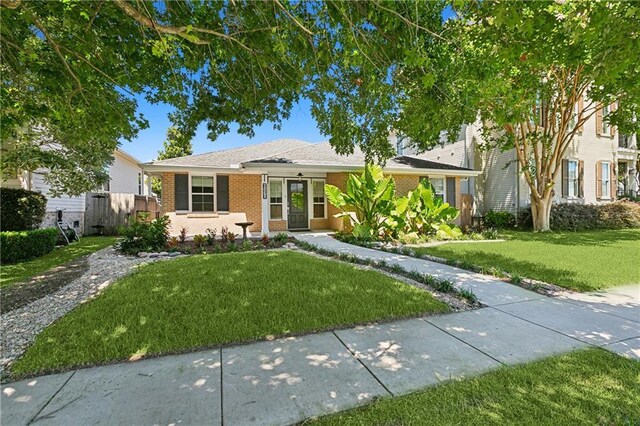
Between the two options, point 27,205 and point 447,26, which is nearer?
point 447,26

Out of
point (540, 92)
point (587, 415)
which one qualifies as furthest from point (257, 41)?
point (540, 92)

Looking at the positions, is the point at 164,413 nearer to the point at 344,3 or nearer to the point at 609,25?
the point at 344,3

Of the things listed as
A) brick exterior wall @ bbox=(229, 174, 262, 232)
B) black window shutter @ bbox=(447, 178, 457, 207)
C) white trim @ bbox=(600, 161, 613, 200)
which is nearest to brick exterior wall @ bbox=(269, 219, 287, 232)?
brick exterior wall @ bbox=(229, 174, 262, 232)

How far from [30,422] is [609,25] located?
638cm

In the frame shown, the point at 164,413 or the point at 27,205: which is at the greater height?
the point at 27,205

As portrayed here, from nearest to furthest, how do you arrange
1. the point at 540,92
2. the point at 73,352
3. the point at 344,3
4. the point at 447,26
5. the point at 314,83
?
the point at 73,352
the point at 344,3
the point at 447,26
the point at 314,83
the point at 540,92

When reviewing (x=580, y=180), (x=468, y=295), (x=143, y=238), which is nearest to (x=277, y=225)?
(x=143, y=238)

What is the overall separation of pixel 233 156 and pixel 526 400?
14.9 meters

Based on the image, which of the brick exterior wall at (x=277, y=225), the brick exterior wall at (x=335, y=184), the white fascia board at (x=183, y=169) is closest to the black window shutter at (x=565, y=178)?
the brick exterior wall at (x=335, y=184)

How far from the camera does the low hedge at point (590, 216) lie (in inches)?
640

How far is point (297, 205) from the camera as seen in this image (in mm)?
15633

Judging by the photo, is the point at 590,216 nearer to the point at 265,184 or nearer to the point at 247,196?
the point at 265,184

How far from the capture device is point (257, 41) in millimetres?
4730

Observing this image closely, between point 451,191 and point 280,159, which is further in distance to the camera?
point 451,191
